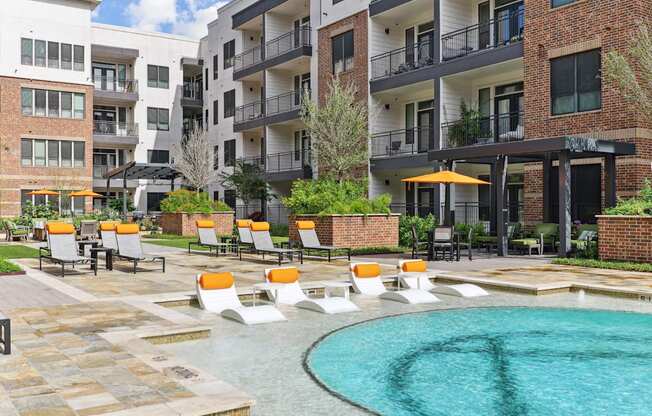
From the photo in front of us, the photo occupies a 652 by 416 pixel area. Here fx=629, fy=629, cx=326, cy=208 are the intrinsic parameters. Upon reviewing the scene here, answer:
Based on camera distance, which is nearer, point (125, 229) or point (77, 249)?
point (77, 249)

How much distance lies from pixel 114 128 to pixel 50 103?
6765mm

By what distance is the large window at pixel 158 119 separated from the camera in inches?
1951

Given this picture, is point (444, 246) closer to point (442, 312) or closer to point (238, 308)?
point (442, 312)

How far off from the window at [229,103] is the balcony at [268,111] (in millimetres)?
1578

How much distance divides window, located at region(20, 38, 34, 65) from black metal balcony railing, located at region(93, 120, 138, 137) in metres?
7.41

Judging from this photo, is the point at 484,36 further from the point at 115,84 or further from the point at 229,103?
the point at 115,84

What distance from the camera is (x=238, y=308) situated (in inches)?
368

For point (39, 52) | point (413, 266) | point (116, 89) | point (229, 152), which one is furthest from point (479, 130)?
point (116, 89)

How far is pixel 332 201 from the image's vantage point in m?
20.4

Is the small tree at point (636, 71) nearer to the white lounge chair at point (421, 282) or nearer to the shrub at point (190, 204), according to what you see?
the white lounge chair at point (421, 282)

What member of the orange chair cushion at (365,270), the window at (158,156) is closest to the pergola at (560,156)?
the orange chair cushion at (365,270)

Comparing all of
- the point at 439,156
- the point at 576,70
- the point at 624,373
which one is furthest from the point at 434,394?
the point at 576,70

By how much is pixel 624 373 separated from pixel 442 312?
11.5ft

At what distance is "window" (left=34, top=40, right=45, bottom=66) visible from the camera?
4103 centimetres
